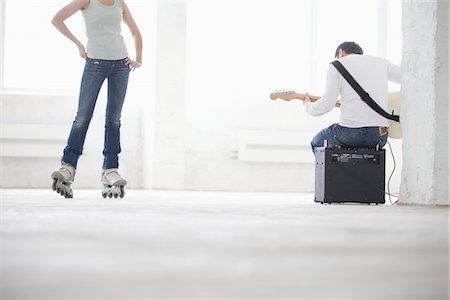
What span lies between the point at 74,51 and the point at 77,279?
7.14 m

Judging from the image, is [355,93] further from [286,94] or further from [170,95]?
[170,95]

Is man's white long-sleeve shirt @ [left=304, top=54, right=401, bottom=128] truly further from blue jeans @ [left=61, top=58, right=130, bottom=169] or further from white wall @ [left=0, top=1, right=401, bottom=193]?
white wall @ [left=0, top=1, right=401, bottom=193]

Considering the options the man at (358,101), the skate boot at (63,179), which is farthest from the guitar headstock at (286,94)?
the skate boot at (63,179)

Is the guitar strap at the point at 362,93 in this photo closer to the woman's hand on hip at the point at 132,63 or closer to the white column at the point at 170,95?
the woman's hand on hip at the point at 132,63

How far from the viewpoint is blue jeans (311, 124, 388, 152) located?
15.3 ft

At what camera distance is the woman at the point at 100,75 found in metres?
4.68

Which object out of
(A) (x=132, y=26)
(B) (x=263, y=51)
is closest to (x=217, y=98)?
(B) (x=263, y=51)

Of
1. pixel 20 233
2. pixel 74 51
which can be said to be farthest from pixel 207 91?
pixel 20 233

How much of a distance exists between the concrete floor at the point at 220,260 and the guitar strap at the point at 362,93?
6.69 ft

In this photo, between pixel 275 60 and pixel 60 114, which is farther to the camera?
pixel 275 60

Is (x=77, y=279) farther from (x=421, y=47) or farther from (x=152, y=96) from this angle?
(x=152, y=96)

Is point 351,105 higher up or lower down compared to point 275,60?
lower down

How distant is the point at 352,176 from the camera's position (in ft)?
15.2

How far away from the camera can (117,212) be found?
3164 millimetres
